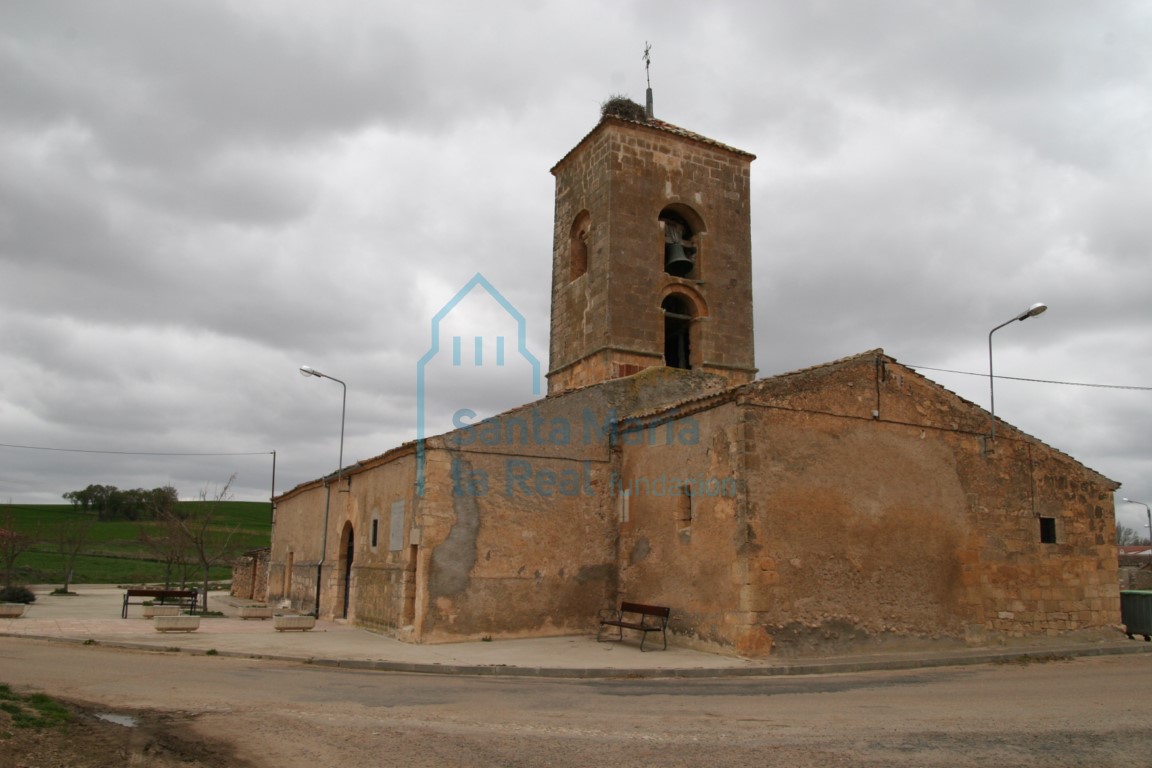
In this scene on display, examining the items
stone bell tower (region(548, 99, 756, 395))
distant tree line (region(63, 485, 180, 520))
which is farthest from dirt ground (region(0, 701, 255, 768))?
distant tree line (region(63, 485, 180, 520))

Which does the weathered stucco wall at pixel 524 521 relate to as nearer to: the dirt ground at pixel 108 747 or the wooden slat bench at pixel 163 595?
the dirt ground at pixel 108 747

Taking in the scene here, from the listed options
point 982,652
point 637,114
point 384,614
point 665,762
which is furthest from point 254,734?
point 637,114

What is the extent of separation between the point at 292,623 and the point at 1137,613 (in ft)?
55.6

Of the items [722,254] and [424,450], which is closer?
[424,450]

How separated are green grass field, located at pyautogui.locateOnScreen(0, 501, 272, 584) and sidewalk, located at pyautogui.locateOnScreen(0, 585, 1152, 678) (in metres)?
15.7

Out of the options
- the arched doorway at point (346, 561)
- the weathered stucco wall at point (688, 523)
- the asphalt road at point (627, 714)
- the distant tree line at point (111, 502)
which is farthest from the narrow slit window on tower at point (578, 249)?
the distant tree line at point (111, 502)

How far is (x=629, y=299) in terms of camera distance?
714 inches

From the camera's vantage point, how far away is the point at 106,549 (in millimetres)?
54031

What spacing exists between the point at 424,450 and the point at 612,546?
4.20m

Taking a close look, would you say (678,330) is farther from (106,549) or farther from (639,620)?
(106,549)

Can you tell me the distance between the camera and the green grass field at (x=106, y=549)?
40.2 m

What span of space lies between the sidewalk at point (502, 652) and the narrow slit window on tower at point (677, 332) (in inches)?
279

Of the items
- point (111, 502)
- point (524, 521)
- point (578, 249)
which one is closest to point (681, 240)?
point (578, 249)

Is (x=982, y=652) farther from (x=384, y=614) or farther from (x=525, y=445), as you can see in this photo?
(x=384, y=614)
